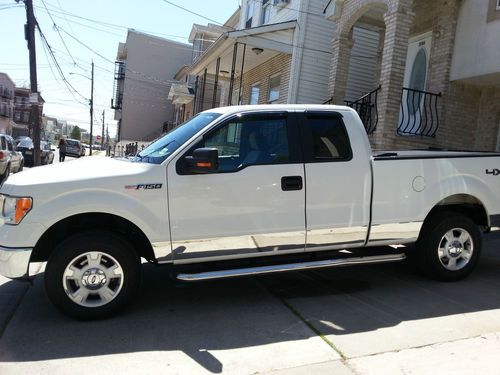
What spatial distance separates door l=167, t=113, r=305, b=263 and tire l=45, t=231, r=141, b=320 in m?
0.46

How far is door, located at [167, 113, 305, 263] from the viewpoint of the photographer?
4.41 metres

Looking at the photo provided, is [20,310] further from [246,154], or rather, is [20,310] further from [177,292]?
[246,154]

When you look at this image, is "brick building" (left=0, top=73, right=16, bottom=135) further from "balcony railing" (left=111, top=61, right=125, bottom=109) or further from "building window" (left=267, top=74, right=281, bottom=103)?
"building window" (left=267, top=74, right=281, bottom=103)

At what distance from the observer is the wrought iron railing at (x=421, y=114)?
10.4 meters

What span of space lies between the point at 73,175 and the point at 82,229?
514 mm

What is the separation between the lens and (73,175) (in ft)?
13.9

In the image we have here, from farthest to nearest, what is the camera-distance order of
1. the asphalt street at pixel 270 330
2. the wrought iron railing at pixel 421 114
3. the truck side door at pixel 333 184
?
the wrought iron railing at pixel 421 114 < the truck side door at pixel 333 184 < the asphalt street at pixel 270 330

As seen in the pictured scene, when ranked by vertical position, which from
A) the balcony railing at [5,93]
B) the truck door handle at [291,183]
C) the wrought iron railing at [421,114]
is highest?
the balcony railing at [5,93]

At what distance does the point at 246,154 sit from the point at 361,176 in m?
1.21

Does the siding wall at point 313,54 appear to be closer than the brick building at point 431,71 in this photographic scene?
No

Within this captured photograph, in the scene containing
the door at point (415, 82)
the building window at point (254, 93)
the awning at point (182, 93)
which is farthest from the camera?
the awning at point (182, 93)

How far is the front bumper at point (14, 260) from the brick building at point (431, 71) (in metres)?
7.33

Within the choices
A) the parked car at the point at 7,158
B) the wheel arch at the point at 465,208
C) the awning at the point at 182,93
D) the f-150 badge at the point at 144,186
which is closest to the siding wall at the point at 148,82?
the awning at the point at 182,93

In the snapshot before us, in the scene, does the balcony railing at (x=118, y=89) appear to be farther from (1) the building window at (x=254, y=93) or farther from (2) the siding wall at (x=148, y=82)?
(1) the building window at (x=254, y=93)
